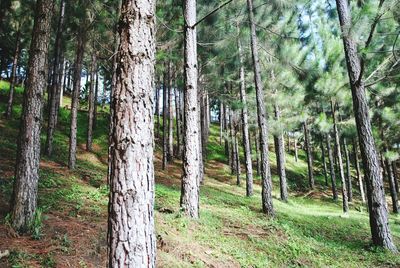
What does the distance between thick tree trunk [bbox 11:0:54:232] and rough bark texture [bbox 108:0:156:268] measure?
2.93 m

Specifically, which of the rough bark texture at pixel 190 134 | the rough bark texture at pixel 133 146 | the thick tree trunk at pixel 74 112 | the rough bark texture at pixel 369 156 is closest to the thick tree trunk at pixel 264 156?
the rough bark texture at pixel 369 156

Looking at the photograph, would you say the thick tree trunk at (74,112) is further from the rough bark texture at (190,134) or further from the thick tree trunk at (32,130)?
the thick tree trunk at (32,130)

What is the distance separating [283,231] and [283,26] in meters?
8.97

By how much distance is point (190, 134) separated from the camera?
22.2ft

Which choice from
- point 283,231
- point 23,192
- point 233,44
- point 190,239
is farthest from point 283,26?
point 23,192

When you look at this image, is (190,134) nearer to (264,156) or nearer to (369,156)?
(264,156)

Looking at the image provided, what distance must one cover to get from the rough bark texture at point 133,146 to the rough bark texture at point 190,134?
4.15 metres

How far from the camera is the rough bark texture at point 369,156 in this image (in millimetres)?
7184

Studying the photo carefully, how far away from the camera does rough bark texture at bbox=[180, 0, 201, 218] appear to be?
6.57 meters

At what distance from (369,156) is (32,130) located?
7.43 m

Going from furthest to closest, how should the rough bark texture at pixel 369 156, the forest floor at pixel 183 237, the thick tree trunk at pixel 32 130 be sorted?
the rough bark texture at pixel 369 156, the thick tree trunk at pixel 32 130, the forest floor at pixel 183 237

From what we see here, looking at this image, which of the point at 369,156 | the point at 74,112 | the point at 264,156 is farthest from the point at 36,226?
the point at 74,112

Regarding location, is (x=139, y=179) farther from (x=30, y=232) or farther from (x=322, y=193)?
(x=322, y=193)

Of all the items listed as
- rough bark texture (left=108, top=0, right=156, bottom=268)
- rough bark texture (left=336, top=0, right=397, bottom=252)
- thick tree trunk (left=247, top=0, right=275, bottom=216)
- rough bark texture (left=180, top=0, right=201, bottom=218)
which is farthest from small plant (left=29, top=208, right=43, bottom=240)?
rough bark texture (left=336, top=0, right=397, bottom=252)
